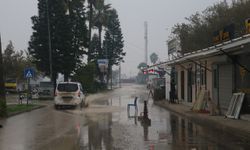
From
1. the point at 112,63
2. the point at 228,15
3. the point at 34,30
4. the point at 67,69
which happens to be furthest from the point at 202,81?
the point at 112,63

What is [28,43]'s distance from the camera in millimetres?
63344

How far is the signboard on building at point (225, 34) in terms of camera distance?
24.6m

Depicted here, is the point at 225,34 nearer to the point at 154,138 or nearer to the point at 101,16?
the point at 154,138

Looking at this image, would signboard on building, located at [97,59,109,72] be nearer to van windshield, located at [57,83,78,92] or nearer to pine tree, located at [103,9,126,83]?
pine tree, located at [103,9,126,83]

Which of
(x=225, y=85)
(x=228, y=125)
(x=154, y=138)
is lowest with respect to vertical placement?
(x=154, y=138)

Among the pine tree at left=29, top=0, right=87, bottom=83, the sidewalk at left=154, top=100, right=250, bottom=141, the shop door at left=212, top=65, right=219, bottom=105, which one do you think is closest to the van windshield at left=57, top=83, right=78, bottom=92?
the shop door at left=212, top=65, right=219, bottom=105

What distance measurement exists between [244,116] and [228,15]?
2411cm

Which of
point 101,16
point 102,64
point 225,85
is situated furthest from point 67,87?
point 102,64

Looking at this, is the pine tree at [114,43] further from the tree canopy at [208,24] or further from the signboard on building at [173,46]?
the signboard on building at [173,46]

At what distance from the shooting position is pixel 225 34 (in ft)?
83.6

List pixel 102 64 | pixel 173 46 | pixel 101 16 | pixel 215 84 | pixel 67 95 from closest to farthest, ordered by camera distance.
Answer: pixel 215 84, pixel 67 95, pixel 173 46, pixel 101 16, pixel 102 64

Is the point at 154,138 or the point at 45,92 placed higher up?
the point at 45,92

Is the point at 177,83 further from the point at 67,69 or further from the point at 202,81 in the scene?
the point at 67,69

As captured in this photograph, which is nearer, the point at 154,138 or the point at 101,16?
the point at 154,138
